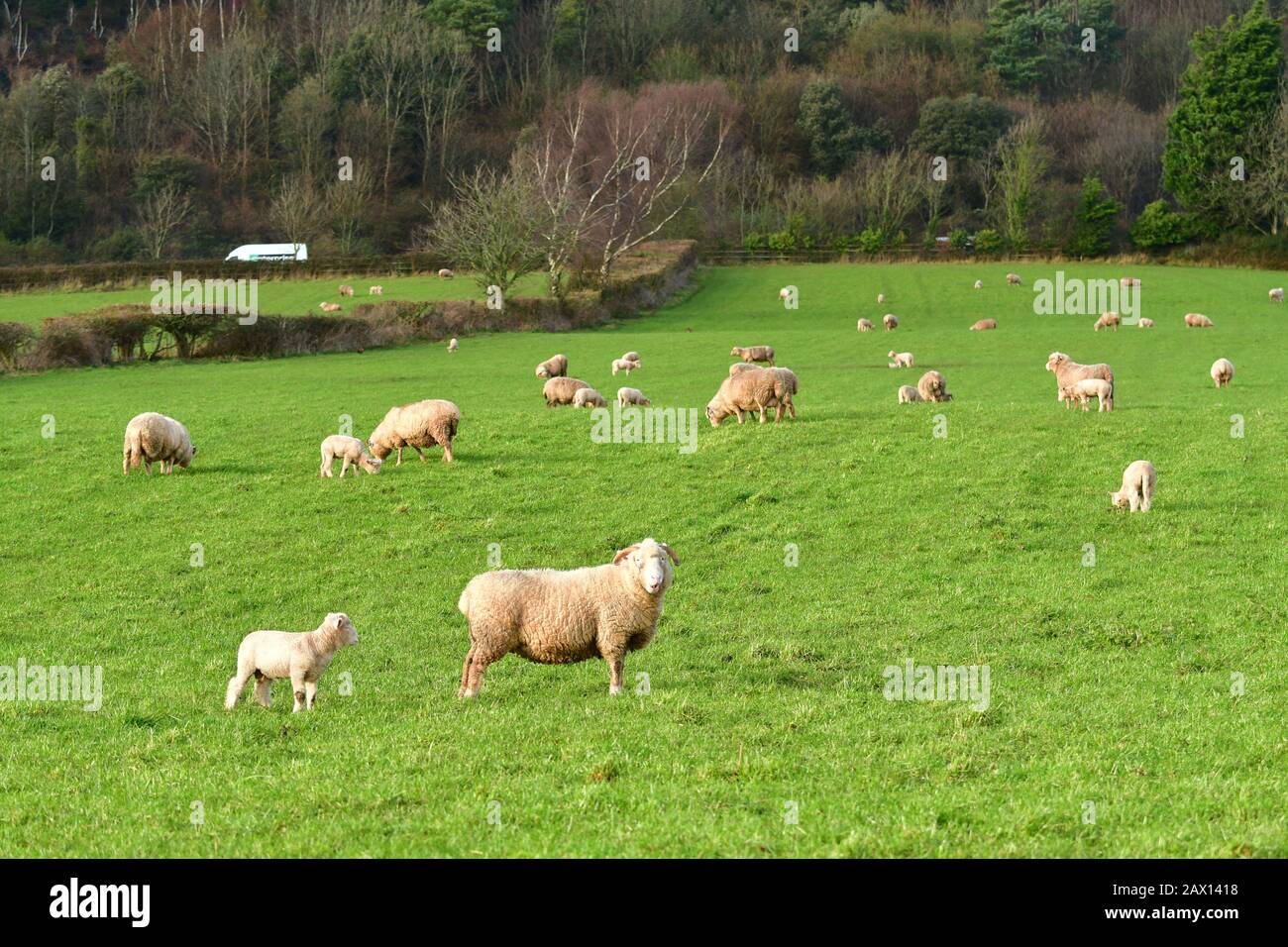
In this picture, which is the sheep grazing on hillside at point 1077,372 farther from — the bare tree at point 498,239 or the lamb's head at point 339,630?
the bare tree at point 498,239

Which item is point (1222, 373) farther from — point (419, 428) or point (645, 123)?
point (645, 123)

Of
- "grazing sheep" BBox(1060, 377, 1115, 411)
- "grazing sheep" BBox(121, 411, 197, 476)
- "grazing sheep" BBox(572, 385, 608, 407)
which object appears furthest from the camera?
"grazing sheep" BBox(572, 385, 608, 407)

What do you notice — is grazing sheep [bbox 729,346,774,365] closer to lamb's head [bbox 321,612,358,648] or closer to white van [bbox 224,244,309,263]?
lamb's head [bbox 321,612,358,648]

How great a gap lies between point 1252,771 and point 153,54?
5472 inches

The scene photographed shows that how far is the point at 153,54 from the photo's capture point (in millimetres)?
132125

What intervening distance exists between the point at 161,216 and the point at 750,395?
82.6m

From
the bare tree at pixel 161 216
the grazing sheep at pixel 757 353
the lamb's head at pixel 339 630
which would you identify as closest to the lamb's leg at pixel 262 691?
the lamb's head at pixel 339 630
